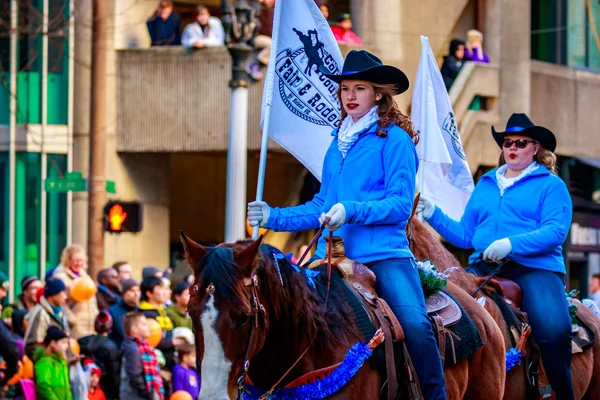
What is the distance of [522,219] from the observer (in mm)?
9805

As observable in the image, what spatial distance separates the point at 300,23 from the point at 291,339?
3067 millimetres

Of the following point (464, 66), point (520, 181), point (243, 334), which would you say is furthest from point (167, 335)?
point (464, 66)

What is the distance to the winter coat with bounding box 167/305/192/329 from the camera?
569 inches

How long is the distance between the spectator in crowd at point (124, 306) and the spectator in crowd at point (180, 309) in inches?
21.1

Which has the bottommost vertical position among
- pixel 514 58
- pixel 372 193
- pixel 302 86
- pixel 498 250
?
pixel 498 250

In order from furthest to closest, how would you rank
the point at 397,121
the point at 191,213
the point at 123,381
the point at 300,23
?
the point at 191,213
the point at 123,381
the point at 300,23
the point at 397,121

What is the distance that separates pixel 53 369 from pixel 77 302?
1557mm

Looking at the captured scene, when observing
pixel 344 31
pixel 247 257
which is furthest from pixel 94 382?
pixel 344 31

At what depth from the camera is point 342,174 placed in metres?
7.76

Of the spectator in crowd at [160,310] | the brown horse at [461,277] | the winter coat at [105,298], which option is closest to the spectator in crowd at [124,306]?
the spectator in crowd at [160,310]

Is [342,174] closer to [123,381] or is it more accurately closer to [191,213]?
[123,381]

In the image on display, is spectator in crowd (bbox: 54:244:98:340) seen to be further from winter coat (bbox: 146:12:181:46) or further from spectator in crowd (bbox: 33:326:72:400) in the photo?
winter coat (bbox: 146:12:181:46)

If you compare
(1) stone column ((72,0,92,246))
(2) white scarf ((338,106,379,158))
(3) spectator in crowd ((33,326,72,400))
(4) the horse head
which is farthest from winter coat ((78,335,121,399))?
(1) stone column ((72,0,92,246))

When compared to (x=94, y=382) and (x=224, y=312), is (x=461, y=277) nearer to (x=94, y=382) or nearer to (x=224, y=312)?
(x=224, y=312)
